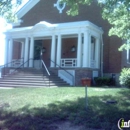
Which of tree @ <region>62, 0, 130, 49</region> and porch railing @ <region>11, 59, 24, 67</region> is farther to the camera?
porch railing @ <region>11, 59, 24, 67</region>

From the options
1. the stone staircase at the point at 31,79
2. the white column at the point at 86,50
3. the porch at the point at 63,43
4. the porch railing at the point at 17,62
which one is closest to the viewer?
the stone staircase at the point at 31,79

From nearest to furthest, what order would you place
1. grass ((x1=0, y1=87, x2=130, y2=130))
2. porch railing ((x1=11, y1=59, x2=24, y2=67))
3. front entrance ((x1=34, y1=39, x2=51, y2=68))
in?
grass ((x1=0, y1=87, x2=130, y2=130)), porch railing ((x1=11, y1=59, x2=24, y2=67)), front entrance ((x1=34, y1=39, x2=51, y2=68))

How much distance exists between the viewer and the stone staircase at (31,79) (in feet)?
50.4

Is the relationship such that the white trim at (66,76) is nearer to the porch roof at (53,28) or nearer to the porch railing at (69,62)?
the porch railing at (69,62)

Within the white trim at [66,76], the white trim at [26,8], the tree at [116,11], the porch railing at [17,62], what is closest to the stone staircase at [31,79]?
the white trim at [66,76]

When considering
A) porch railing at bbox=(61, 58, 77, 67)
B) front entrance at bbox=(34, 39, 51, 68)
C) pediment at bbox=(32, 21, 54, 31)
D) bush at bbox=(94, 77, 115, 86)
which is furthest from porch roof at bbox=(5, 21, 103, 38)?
bush at bbox=(94, 77, 115, 86)

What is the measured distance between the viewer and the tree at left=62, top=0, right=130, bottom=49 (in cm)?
1064

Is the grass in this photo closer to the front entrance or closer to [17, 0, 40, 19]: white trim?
the front entrance

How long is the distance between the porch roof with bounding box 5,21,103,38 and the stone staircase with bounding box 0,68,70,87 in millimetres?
3466

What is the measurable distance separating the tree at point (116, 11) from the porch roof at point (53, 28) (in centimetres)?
316

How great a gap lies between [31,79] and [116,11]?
7363 mm

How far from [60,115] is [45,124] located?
29.4 inches

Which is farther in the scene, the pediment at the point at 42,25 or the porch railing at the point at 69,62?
the pediment at the point at 42,25

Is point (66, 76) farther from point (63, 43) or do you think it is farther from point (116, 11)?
point (116, 11)
